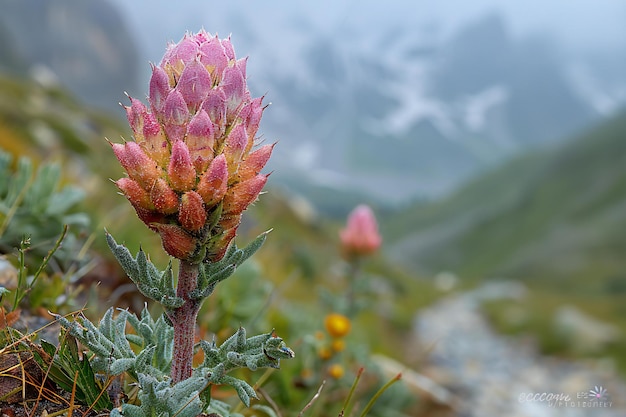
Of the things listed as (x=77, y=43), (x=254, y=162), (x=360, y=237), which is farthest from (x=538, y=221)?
(x=77, y=43)

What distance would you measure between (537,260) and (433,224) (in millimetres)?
81738

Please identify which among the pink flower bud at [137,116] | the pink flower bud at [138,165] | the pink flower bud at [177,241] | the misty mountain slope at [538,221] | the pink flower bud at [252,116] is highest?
the misty mountain slope at [538,221]

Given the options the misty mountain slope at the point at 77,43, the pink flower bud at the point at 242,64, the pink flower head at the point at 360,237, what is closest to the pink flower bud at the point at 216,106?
the pink flower bud at the point at 242,64

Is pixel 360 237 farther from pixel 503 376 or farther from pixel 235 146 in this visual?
pixel 503 376

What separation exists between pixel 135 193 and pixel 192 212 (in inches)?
8.0

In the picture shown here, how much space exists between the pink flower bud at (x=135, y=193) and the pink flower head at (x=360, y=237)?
5.82 meters

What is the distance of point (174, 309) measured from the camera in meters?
1.83

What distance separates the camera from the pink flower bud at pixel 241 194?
1.76 metres

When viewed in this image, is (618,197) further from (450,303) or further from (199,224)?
(199,224)

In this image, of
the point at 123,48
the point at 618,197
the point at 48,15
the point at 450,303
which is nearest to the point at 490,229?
the point at 618,197

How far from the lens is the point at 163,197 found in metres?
1.67

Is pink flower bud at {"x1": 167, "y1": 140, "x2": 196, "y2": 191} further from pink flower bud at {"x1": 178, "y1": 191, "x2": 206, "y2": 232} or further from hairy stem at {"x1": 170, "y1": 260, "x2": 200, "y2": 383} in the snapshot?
hairy stem at {"x1": 170, "y1": 260, "x2": 200, "y2": 383}

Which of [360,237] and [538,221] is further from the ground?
[538,221]

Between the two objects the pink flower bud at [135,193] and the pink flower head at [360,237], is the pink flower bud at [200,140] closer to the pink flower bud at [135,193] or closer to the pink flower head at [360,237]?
the pink flower bud at [135,193]
